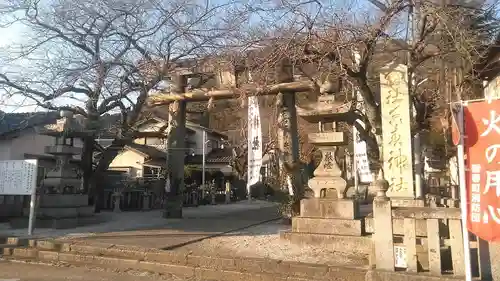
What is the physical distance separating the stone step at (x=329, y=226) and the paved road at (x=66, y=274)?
12.5 ft

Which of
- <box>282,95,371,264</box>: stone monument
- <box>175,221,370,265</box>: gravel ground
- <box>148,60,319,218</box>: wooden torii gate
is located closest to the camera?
<box>175,221,370,265</box>: gravel ground

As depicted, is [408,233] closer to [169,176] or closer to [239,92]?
[239,92]

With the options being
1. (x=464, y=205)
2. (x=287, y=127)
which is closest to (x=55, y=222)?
(x=287, y=127)

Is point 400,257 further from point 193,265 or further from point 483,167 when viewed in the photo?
point 193,265

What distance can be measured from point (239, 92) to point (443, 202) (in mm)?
7668

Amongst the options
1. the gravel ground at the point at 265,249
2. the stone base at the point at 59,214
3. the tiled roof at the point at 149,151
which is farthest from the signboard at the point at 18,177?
the tiled roof at the point at 149,151

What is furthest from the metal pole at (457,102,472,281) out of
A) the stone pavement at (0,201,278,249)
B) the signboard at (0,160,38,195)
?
the signboard at (0,160,38,195)

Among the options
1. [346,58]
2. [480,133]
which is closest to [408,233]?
[480,133]

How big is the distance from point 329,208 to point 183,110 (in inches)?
372

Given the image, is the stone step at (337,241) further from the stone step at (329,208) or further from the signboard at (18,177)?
the signboard at (18,177)

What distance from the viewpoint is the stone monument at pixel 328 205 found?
10.1 meters

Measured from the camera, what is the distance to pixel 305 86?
15.2 metres

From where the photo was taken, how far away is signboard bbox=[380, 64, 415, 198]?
9.79 meters

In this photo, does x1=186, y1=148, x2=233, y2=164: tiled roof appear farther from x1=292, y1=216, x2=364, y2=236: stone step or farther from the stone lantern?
x1=292, y1=216, x2=364, y2=236: stone step
